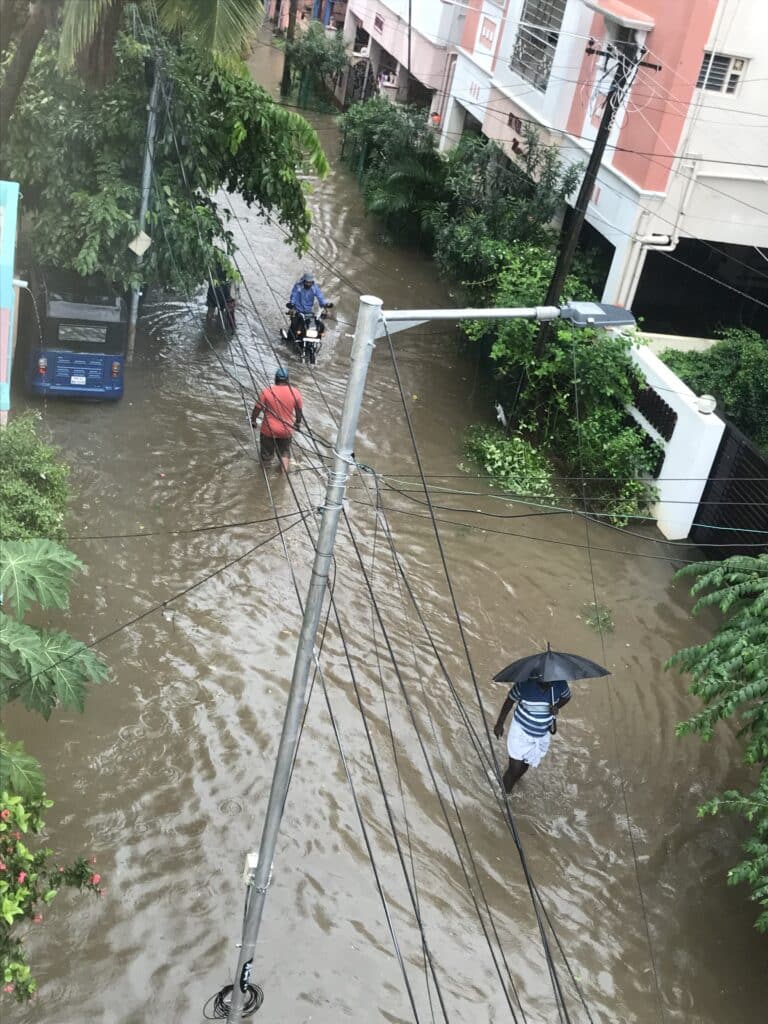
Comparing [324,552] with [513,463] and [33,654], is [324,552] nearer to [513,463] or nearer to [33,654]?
[33,654]

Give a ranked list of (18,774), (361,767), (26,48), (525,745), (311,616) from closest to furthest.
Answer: (311,616) → (18,774) → (525,745) → (361,767) → (26,48)

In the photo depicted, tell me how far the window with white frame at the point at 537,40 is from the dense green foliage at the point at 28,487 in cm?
1299

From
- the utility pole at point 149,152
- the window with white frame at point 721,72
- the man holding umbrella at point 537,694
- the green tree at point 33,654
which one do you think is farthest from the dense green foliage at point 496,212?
the green tree at point 33,654

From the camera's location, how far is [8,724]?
856 cm

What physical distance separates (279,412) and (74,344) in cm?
307

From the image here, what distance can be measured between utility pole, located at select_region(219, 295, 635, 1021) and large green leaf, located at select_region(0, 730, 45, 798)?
1286mm

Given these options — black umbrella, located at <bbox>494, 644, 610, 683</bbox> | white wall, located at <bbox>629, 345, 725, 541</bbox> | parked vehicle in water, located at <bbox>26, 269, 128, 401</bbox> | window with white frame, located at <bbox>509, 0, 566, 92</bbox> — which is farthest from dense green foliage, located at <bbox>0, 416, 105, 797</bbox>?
window with white frame, located at <bbox>509, 0, 566, 92</bbox>

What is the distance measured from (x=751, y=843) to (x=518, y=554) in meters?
5.53

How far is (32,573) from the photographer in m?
6.30

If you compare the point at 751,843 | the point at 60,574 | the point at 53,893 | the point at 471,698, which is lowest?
the point at 471,698

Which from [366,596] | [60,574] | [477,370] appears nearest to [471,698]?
[366,596]

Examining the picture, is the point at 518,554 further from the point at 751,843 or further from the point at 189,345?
the point at 189,345

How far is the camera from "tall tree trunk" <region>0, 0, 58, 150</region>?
10.3 meters

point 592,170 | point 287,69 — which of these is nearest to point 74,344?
point 592,170
